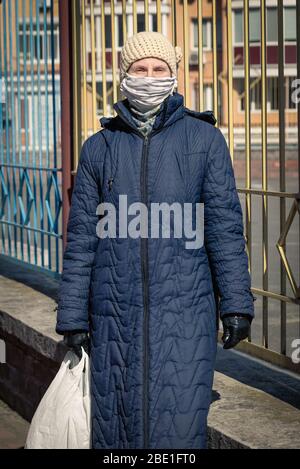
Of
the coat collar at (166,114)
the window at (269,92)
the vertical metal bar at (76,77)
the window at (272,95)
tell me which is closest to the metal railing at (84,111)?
the vertical metal bar at (76,77)

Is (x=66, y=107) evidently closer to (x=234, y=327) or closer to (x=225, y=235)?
(x=225, y=235)

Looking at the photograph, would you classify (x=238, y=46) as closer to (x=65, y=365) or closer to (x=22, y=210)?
(x=22, y=210)

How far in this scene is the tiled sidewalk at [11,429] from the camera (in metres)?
5.05

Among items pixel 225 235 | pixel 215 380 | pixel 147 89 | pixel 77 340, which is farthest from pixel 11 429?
pixel 147 89

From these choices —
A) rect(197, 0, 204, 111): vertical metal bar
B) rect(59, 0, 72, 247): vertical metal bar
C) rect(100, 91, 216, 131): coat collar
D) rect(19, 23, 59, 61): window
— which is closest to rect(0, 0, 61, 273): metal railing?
rect(19, 23, 59, 61): window

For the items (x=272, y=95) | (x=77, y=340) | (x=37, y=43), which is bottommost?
(x=77, y=340)

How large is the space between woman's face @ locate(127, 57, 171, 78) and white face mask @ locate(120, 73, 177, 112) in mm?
28

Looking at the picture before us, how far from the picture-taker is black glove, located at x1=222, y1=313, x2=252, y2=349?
323 centimetres

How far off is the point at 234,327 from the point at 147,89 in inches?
31.6

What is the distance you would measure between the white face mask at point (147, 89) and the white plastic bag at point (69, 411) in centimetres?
87

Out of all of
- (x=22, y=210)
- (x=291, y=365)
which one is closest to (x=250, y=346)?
(x=291, y=365)

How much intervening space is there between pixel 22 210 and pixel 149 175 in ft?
12.4

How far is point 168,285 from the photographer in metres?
3.27

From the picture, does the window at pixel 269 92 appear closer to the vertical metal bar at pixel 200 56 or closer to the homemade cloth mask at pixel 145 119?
the vertical metal bar at pixel 200 56
